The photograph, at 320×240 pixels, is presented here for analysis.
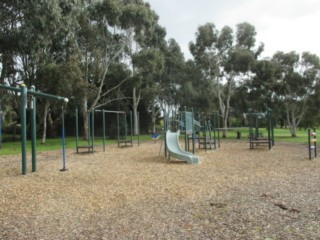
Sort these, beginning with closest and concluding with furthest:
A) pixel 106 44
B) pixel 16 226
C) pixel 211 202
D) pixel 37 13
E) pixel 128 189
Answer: pixel 16 226 → pixel 211 202 → pixel 128 189 → pixel 37 13 → pixel 106 44

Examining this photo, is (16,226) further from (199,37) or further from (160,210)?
(199,37)

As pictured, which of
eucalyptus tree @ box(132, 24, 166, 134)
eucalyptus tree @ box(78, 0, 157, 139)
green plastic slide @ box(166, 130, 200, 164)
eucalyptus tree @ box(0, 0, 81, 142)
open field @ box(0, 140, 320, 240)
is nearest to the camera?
open field @ box(0, 140, 320, 240)

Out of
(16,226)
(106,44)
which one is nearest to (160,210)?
(16,226)

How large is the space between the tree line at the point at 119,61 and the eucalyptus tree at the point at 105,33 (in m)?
0.07

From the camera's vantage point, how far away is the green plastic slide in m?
10.3

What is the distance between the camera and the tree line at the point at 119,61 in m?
16.5

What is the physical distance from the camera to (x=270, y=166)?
9438 millimetres

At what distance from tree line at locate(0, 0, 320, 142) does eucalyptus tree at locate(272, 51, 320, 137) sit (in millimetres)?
72

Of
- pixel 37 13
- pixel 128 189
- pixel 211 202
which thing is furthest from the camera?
pixel 37 13

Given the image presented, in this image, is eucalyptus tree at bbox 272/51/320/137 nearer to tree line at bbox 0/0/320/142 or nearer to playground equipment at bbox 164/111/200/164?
tree line at bbox 0/0/320/142

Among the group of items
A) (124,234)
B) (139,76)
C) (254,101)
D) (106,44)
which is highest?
(106,44)

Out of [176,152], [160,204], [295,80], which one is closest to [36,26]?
[176,152]

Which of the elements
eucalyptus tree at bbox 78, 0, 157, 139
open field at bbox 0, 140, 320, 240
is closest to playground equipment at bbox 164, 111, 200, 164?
open field at bbox 0, 140, 320, 240

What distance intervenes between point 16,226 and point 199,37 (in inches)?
1012
